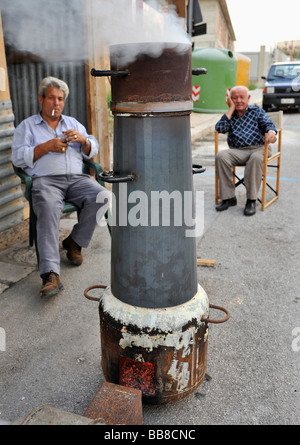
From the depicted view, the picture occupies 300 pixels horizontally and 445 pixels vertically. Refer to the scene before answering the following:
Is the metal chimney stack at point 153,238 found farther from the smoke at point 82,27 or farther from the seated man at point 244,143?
the seated man at point 244,143

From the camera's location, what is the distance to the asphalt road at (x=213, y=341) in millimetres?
2059

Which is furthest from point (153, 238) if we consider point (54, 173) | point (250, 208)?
point (250, 208)

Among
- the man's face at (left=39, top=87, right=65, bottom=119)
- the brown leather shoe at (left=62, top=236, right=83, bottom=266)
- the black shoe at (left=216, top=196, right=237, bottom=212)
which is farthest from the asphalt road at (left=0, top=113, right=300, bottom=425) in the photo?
the man's face at (left=39, top=87, right=65, bottom=119)

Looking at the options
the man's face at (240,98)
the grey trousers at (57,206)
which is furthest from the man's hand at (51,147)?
the man's face at (240,98)

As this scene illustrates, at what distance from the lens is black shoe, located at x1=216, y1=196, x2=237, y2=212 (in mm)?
5059

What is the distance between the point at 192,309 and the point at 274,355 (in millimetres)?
846

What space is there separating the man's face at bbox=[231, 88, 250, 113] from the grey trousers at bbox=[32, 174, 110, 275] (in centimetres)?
218

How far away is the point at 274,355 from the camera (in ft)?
8.01

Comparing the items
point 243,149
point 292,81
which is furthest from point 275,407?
point 292,81

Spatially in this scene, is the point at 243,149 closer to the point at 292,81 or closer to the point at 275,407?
the point at 275,407

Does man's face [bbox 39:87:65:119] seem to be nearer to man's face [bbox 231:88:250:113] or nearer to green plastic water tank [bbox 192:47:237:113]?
man's face [bbox 231:88:250:113]

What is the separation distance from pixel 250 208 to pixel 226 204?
33cm

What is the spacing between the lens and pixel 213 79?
14.3 meters

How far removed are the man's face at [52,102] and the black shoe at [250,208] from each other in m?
2.54
